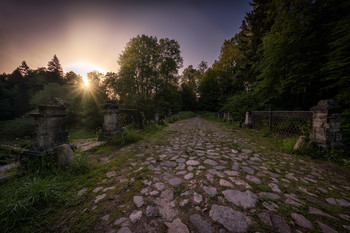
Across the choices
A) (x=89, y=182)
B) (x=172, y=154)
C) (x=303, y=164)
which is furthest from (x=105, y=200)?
(x=303, y=164)

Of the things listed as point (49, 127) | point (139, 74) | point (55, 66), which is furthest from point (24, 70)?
point (49, 127)

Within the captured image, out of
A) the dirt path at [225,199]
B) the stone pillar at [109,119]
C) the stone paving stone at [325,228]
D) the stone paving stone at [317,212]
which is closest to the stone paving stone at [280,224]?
the dirt path at [225,199]

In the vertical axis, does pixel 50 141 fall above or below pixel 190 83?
below

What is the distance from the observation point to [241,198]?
163cm

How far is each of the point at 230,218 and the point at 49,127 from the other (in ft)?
13.0

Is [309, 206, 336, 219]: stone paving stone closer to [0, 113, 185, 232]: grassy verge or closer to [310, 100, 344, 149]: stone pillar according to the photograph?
[0, 113, 185, 232]: grassy verge

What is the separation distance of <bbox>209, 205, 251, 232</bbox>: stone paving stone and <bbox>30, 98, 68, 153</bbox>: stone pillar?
3427 mm

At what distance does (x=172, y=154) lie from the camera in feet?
11.3

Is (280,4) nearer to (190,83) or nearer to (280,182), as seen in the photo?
(280,182)

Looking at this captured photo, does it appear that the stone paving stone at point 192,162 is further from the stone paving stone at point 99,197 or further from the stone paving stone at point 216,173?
the stone paving stone at point 99,197

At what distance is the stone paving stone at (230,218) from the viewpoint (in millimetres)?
1207

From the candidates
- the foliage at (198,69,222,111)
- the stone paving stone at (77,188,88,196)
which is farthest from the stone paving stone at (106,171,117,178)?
the foliage at (198,69,222,111)

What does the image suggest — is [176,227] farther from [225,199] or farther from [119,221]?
[225,199]

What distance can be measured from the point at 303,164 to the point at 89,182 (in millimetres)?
4844
